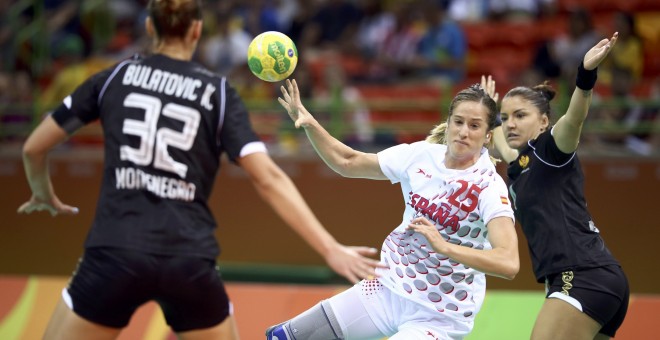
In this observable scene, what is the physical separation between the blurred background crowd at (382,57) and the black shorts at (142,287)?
7.59m

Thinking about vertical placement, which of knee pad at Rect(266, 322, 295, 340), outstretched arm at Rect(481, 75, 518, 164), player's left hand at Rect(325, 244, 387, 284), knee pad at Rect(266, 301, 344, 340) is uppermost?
outstretched arm at Rect(481, 75, 518, 164)

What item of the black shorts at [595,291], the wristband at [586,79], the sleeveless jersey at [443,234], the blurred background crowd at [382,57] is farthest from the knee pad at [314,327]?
the blurred background crowd at [382,57]

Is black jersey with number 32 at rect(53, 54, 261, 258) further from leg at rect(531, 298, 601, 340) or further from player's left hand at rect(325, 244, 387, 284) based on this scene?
leg at rect(531, 298, 601, 340)

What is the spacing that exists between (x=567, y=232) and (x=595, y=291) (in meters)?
0.38

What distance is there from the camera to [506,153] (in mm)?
6168

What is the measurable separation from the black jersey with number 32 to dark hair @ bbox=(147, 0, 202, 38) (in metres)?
0.14

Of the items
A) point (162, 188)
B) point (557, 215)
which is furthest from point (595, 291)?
point (162, 188)

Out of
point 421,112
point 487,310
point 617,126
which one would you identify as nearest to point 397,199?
point 421,112

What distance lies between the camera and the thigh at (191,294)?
158 inches

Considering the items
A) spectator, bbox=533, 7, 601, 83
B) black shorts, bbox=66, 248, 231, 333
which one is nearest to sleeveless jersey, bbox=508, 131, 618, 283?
black shorts, bbox=66, 248, 231, 333

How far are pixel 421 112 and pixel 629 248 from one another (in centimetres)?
346

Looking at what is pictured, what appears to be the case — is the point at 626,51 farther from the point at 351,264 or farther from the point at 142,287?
the point at 142,287

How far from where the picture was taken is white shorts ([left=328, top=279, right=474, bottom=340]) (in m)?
5.09

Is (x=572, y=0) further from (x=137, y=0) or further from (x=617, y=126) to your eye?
(x=137, y=0)
